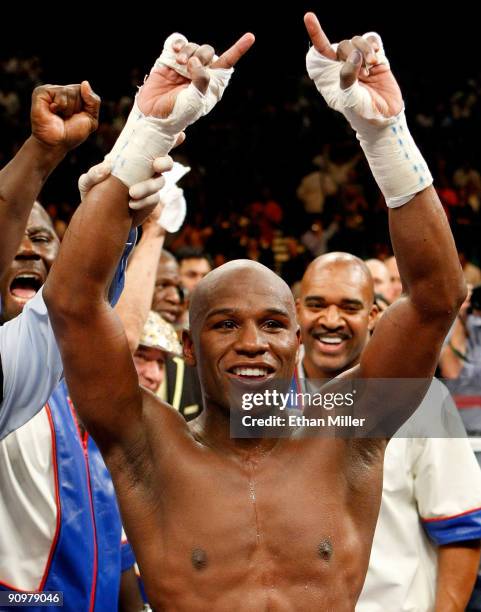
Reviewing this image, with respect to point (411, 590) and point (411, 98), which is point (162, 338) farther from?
point (411, 98)

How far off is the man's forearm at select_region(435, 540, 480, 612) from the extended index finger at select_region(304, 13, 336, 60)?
1448 millimetres

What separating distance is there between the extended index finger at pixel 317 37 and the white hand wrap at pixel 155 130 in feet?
0.47

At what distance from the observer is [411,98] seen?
948cm

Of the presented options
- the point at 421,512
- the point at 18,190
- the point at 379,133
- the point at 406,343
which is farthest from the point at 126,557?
the point at 379,133

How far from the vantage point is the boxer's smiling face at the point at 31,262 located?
2.49 meters

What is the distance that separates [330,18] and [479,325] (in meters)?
5.60

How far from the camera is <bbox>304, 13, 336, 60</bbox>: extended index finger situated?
5.08 ft

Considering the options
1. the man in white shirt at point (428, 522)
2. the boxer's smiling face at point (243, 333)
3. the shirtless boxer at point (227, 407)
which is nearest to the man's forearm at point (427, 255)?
the shirtless boxer at point (227, 407)

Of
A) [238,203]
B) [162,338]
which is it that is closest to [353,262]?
[162,338]

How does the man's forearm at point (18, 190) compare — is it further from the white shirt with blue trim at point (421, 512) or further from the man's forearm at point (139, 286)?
the white shirt with blue trim at point (421, 512)

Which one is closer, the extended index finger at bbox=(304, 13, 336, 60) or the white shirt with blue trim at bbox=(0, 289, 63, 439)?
the extended index finger at bbox=(304, 13, 336, 60)

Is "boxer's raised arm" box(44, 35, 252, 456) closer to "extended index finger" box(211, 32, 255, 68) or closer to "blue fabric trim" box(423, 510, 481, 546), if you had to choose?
"extended index finger" box(211, 32, 255, 68)

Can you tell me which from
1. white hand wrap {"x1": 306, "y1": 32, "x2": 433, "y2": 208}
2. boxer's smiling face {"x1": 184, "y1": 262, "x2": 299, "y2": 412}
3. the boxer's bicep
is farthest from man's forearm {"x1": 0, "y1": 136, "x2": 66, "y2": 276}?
the boxer's bicep

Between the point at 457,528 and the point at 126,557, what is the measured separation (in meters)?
0.89
